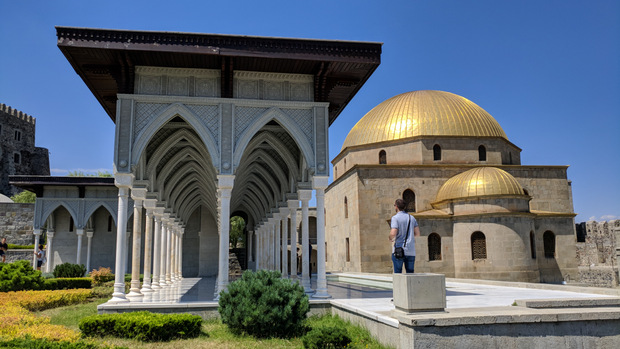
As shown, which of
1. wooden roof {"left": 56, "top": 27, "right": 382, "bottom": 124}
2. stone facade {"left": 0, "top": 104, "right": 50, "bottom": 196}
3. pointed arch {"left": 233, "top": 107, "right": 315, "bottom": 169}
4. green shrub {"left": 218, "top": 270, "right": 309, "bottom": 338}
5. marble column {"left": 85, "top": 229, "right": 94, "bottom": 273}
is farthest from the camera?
stone facade {"left": 0, "top": 104, "right": 50, "bottom": 196}

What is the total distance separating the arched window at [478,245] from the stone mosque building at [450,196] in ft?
0.15

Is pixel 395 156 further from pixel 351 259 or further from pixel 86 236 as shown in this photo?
pixel 86 236

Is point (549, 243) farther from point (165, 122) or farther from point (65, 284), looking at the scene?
point (65, 284)

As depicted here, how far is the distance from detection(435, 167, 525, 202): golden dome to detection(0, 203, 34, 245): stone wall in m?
29.0

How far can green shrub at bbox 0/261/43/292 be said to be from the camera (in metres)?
13.4

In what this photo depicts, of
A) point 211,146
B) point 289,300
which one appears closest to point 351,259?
point 211,146

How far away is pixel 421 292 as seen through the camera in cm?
628

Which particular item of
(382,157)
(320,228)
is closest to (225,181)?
(320,228)

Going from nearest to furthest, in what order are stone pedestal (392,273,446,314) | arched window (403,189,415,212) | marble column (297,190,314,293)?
1. stone pedestal (392,273,446,314)
2. marble column (297,190,314,293)
3. arched window (403,189,415,212)

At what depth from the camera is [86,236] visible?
27641 millimetres

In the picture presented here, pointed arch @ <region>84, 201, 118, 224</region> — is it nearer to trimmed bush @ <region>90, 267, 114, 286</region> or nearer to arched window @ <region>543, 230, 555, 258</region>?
trimmed bush @ <region>90, 267, 114, 286</region>

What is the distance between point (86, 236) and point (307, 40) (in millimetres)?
22207

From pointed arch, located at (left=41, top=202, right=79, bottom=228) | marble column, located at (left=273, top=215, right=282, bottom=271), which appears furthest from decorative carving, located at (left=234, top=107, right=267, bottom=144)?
pointed arch, located at (left=41, top=202, right=79, bottom=228)

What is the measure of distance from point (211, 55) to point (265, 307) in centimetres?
590
